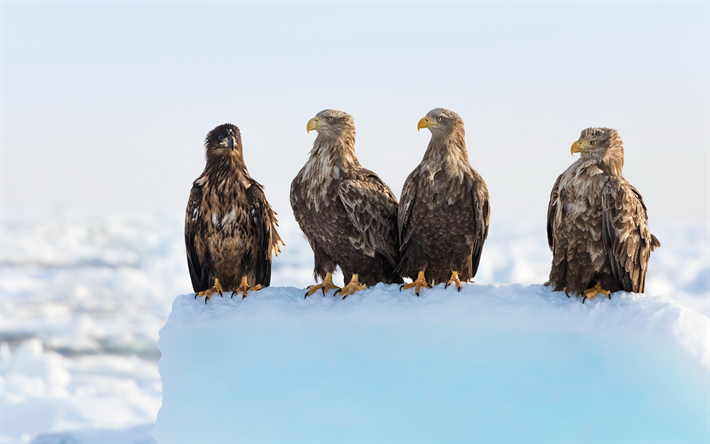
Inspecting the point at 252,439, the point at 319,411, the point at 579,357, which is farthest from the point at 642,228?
the point at 252,439

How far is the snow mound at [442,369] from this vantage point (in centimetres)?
837

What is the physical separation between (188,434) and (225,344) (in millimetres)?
1213

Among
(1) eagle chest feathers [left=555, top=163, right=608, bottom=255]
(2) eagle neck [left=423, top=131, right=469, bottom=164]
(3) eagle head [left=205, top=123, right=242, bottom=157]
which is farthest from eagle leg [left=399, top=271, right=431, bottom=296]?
(3) eagle head [left=205, top=123, right=242, bottom=157]

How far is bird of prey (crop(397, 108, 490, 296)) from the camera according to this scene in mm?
9148

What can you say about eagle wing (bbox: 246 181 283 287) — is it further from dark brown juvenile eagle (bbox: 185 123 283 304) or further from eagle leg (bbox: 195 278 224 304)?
eagle leg (bbox: 195 278 224 304)

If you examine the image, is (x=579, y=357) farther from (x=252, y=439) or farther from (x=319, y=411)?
(x=252, y=439)

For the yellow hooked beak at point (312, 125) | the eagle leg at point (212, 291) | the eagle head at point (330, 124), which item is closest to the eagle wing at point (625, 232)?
the eagle head at point (330, 124)

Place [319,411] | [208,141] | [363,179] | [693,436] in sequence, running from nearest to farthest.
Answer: [693,436] → [319,411] → [363,179] → [208,141]

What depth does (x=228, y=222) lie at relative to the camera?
32.5 feet

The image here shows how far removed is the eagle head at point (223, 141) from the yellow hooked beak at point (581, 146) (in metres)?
4.50

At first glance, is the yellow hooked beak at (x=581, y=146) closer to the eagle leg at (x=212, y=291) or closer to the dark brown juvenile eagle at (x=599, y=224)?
the dark brown juvenile eagle at (x=599, y=224)

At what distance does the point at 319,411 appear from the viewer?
8.93m

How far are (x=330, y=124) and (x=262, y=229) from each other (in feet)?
5.66

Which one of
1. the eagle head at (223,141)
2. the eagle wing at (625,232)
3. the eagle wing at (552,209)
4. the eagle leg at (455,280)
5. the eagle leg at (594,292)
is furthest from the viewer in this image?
the eagle head at (223,141)
